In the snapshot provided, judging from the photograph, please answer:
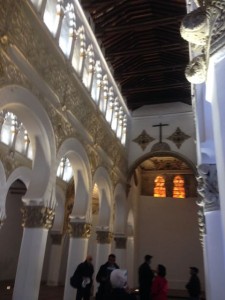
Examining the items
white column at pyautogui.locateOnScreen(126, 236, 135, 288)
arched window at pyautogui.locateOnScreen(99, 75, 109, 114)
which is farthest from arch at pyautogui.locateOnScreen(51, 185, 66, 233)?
arched window at pyautogui.locateOnScreen(99, 75, 109, 114)

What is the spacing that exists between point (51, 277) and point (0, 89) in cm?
1166

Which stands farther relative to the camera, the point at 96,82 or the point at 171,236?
the point at 171,236

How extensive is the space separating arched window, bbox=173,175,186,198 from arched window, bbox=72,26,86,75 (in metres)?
11.2

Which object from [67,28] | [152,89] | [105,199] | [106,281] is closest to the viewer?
[106,281]

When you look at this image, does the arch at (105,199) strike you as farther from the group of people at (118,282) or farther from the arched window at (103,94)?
the group of people at (118,282)

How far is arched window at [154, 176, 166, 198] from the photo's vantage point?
1777 centimetres

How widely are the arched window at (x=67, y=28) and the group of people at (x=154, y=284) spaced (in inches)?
207

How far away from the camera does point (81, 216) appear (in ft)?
28.2

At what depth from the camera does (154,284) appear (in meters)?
4.59

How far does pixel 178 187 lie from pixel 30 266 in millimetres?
13050

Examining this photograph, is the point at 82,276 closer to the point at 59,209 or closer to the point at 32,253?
the point at 32,253

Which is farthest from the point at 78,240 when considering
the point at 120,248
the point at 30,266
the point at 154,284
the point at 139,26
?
the point at 139,26

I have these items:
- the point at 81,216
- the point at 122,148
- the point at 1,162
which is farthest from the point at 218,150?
the point at 122,148

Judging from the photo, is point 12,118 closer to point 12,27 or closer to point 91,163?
point 91,163
